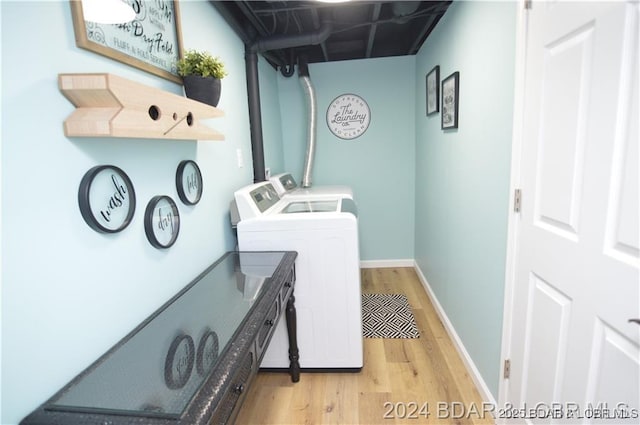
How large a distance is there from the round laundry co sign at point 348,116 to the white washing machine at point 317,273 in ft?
5.65

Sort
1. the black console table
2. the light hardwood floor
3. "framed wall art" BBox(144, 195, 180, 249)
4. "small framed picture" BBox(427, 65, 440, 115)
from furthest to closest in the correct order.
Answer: "small framed picture" BBox(427, 65, 440, 115)
the light hardwood floor
"framed wall art" BBox(144, 195, 180, 249)
the black console table

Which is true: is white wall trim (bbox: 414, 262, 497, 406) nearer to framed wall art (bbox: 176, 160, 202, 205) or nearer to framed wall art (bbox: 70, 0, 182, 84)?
framed wall art (bbox: 176, 160, 202, 205)

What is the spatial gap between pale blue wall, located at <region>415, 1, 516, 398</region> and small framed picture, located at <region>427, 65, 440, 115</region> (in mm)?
68

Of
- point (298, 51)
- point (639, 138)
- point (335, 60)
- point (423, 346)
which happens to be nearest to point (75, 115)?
point (639, 138)

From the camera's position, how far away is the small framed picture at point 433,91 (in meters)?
2.56

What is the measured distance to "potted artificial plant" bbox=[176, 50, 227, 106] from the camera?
1.44m

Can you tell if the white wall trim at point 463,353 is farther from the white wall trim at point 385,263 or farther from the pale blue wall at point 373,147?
the pale blue wall at point 373,147

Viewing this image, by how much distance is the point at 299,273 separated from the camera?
1917 mm

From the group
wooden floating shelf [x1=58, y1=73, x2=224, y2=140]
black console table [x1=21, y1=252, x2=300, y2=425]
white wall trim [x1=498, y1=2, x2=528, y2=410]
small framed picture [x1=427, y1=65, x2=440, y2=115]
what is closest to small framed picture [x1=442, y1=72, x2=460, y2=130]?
small framed picture [x1=427, y1=65, x2=440, y2=115]

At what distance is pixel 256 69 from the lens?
246 cm

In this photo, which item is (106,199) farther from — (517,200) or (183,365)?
(517,200)

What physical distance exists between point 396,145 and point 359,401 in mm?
2611

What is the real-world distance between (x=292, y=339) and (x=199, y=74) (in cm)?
151

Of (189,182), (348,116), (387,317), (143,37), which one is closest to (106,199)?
(189,182)
